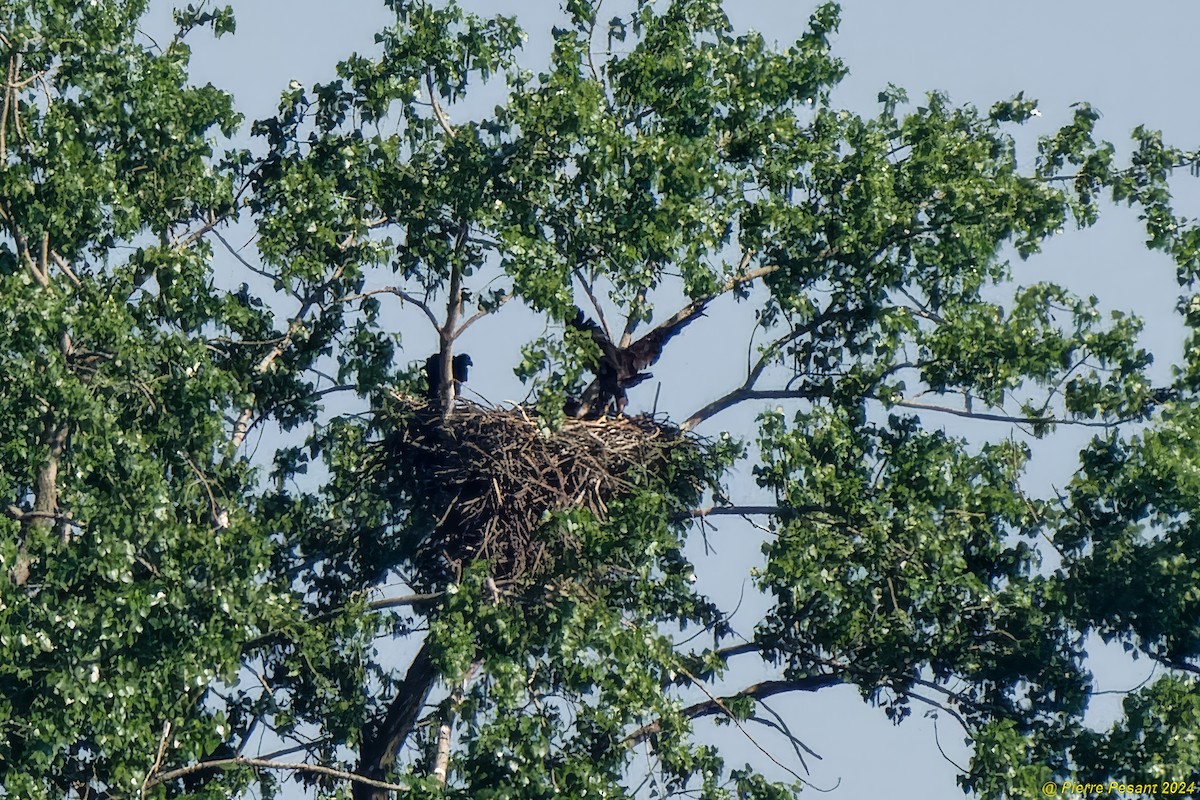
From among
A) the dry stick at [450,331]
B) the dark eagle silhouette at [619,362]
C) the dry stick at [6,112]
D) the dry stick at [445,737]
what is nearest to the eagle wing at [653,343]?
the dark eagle silhouette at [619,362]

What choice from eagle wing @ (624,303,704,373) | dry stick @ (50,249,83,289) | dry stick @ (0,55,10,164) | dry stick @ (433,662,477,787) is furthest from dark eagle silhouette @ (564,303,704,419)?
dry stick @ (0,55,10,164)

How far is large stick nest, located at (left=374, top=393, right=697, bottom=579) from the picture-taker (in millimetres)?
19469

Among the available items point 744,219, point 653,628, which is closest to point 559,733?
point 653,628

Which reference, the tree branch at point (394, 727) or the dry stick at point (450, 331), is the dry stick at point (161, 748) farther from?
the dry stick at point (450, 331)

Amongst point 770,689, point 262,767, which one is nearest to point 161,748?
point 262,767

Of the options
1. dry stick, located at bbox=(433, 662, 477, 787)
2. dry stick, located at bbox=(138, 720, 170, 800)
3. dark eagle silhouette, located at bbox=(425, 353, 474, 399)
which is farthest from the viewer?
dark eagle silhouette, located at bbox=(425, 353, 474, 399)

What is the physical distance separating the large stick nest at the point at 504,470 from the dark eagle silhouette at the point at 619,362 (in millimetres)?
468

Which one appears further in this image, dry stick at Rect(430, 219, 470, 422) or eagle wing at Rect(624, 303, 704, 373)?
eagle wing at Rect(624, 303, 704, 373)

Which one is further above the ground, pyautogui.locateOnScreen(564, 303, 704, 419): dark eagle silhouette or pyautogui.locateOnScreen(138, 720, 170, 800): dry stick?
pyautogui.locateOnScreen(564, 303, 704, 419): dark eagle silhouette

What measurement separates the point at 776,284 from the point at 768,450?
1.09 metres

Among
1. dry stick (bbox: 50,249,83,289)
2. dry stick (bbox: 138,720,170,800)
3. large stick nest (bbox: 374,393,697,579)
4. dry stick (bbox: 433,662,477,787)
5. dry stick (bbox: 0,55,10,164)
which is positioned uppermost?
dry stick (bbox: 0,55,10,164)

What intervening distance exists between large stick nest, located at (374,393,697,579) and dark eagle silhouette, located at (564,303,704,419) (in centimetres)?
47

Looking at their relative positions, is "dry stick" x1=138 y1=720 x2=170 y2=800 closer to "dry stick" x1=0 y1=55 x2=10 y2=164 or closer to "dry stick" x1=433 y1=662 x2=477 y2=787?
"dry stick" x1=433 y1=662 x2=477 y2=787

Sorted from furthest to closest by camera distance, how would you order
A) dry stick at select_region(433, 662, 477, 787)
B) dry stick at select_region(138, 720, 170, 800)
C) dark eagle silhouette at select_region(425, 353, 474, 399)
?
dark eagle silhouette at select_region(425, 353, 474, 399)
dry stick at select_region(433, 662, 477, 787)
dry stick at select_region(138, 720, 170, 800)
